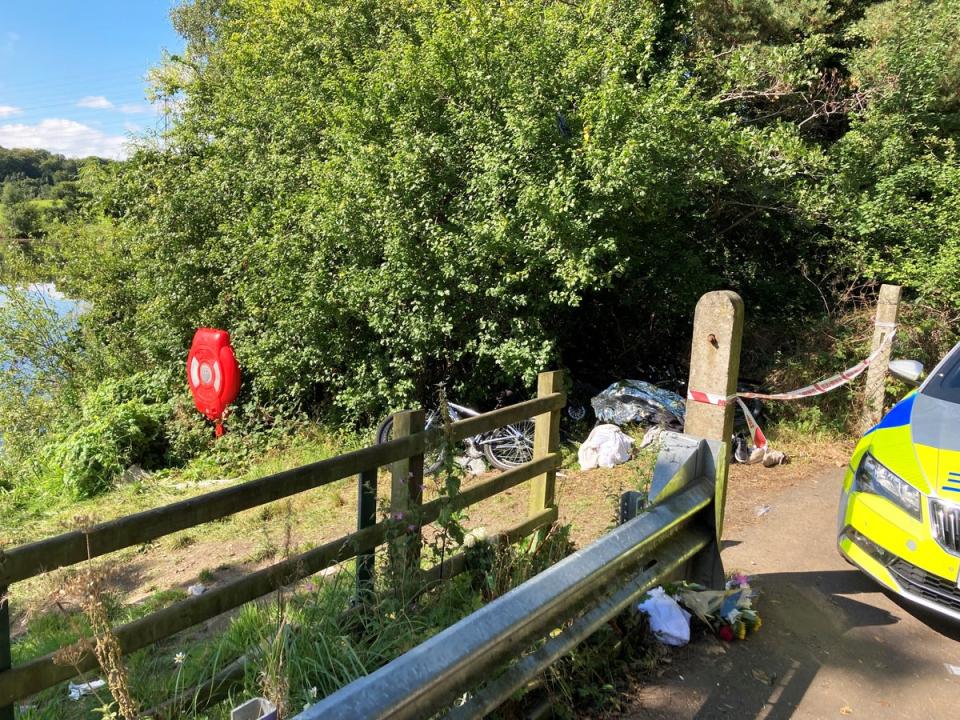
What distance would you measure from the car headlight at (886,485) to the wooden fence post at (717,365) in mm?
933

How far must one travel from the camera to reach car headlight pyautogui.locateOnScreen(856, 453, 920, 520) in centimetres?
374

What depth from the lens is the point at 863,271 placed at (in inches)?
370

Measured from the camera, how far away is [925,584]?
144 inches

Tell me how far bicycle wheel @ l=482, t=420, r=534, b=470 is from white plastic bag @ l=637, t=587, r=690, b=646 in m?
4.37

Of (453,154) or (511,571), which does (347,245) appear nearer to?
(453,154)

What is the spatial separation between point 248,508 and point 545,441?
94.7 inches

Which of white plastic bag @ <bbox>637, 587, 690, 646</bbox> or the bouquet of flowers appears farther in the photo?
the bouquet of flowers

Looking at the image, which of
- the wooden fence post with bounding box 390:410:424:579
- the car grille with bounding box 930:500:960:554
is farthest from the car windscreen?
the wooden fence post with bounding box 390:410:424:579

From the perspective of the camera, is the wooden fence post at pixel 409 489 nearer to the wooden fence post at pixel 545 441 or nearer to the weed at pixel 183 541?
the wooden fence post at pixel 545 441

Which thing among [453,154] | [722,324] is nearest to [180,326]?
[453,154]

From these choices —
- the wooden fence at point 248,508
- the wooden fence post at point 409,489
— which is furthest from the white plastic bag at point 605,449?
the wooden fence post at point 409,489

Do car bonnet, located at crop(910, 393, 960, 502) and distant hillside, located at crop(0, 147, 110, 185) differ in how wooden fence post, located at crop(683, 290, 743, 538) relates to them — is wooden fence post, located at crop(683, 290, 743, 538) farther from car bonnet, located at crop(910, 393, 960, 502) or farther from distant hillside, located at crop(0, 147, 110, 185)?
distant hillside, located at crop(0, 147, 110, 185)

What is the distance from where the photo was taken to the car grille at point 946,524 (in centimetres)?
352

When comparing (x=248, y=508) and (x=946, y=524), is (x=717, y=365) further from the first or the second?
(x=248, y=508)
